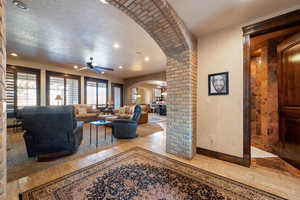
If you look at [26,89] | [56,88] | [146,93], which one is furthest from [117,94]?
[146,93]

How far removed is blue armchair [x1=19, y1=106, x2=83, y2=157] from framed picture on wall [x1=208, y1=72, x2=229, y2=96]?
10.3ft

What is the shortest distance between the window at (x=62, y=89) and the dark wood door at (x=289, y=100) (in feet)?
28.3

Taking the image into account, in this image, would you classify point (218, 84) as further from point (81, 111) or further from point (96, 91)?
point (96, 91)

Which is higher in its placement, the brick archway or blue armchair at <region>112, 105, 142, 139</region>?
the brick archway

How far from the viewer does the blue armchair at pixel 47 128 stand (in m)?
2.45

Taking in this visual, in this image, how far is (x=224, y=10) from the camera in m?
2.13

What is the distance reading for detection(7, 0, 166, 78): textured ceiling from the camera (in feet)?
7.86

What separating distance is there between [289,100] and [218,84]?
139 cm

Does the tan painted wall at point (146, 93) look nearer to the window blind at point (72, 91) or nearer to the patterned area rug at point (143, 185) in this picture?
the window blind at point (72, 91)

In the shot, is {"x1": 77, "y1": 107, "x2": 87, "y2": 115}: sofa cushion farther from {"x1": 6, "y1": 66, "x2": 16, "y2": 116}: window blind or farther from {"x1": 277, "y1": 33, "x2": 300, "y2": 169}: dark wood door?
{"x1": 277, "y1": 33, "x2": 300, "y2": 169}: dark wood door

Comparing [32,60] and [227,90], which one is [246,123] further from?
[32,60]

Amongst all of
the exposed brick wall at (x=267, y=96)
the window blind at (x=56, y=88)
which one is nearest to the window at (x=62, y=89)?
the window blind at (x=56, y=88)

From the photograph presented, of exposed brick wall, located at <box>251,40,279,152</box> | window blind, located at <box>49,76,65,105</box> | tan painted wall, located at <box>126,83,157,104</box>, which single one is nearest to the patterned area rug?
exposed brick wall, located at <box>251,40,279,152</box>

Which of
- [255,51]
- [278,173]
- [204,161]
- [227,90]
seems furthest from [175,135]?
[255,51]
